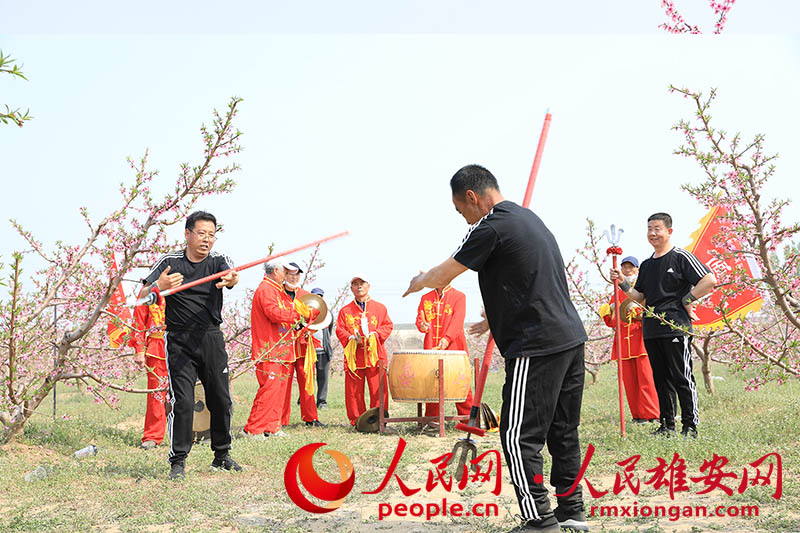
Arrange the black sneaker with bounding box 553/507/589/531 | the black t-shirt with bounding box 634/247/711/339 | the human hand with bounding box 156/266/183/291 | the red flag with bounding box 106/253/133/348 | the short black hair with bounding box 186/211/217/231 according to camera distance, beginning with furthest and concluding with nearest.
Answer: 1. the red flag with bounding box 106/253/133/348
2. the black t-shirt with bounding box 634/247/711/339
3. the short black hair with bounding box 186/211/217/231
4. the human hand with bounding box 156/266/183/291
5. the black sneaker with bounding box 553/507/589/531

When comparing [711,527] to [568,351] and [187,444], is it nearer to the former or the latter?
[568,351]

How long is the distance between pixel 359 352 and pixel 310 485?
14.3ft

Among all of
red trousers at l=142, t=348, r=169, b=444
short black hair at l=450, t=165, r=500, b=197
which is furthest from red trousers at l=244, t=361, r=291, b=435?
short black hair at l=450, t=165, r=500, b=197

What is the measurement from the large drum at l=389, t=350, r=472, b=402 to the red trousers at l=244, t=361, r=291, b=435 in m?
1.43

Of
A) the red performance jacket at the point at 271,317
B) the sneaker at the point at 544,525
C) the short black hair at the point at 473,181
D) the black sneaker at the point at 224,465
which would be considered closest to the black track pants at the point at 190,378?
the black sneaker at the point at 224,465

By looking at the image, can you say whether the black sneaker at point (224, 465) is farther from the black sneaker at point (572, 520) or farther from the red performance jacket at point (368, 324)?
the red performance jacket at point (368, 324)

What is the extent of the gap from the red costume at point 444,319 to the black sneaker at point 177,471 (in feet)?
13.6

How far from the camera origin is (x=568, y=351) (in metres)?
3.93

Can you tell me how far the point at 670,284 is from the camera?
6984 millimetres

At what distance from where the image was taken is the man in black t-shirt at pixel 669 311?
689 centimetres

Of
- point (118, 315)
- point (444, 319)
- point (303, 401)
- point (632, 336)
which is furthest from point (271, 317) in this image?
point (632, 336)

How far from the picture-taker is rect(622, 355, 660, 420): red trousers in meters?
8.66

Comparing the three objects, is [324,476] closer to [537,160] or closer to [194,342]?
[194,342]

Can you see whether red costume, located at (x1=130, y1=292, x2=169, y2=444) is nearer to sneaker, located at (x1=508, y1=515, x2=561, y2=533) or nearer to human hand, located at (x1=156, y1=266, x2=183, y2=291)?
human hand, located at (x1=156, y1=266, x2=183, y2=291)
